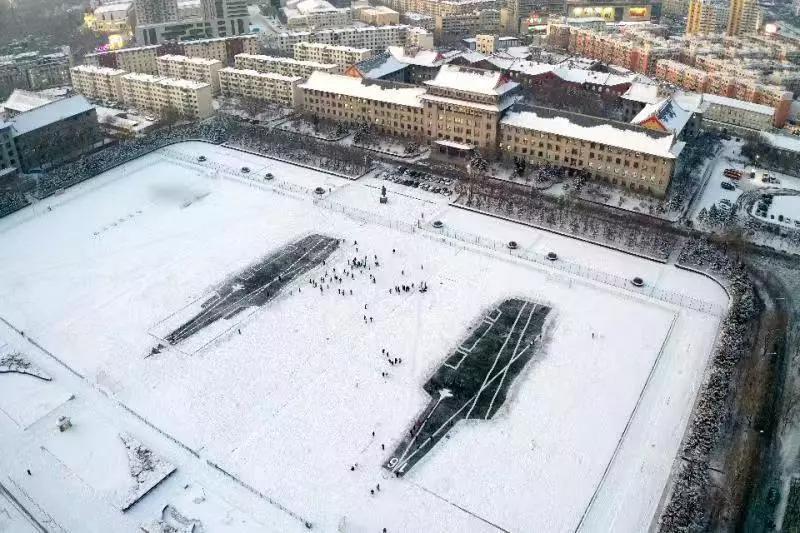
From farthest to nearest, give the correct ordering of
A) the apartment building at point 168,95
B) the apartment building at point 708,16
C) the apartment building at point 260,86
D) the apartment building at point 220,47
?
1. the apartment building at point 708,16
2. the apartment building at point 220,47
3. the apartment building at point 260,86
4. the apartment building at point 168,95

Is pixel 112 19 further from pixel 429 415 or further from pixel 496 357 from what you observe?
pixel 429 415

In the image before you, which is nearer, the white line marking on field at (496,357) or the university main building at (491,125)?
the white line marking on field at (496,357)

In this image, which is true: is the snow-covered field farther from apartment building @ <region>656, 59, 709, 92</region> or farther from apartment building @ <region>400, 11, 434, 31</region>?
apartment building @ <region>400, 11, 434, 31</region>

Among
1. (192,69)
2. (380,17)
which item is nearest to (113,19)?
(192,69)

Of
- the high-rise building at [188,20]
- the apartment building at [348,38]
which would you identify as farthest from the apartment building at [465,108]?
the high-rise building at [188,20]

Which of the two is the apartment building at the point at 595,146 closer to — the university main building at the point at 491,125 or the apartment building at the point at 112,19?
the university main building at the point at 491,125

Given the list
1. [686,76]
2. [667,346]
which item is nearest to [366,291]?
[667,346]
